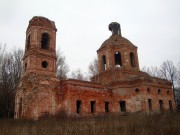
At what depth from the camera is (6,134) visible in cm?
760

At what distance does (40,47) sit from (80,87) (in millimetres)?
5132

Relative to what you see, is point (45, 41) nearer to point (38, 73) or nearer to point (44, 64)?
point (44, 64)

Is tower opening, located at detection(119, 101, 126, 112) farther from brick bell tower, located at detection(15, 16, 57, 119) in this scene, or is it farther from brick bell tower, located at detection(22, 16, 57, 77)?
brick bell tower, located at detection(22, 16, 57, 77)

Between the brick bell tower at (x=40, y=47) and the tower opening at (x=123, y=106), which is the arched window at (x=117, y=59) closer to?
the tower opening at (x=123, y=106)

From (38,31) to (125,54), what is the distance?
973cm

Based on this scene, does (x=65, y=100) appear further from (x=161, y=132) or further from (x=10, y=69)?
(x=10, y=69)

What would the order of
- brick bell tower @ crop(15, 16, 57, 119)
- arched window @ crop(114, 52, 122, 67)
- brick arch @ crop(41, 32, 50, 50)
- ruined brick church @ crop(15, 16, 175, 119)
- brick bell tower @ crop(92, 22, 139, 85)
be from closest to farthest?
1. brick bell tower @ crop(15, 16, 57, 119)
2. ruined brick church @ crop(15, 16, 175, 119)
3. brick arch @ crop(41, 32, 50, 50)
4. brick bell tower @ crop(92, 22, 139, 85)
5. arched window @ crop(114, 52, 122, 67)

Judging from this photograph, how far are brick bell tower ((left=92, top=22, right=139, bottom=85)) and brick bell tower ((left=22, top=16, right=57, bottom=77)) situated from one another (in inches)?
255

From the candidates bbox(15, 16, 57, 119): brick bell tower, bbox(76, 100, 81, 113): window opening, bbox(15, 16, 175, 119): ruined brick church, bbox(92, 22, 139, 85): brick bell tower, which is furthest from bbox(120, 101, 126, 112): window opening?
bbox(15, 16, 57, 119): brick bell tower

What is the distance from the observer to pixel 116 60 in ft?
80.3

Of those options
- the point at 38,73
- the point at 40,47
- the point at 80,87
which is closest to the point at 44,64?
the point at 38,73

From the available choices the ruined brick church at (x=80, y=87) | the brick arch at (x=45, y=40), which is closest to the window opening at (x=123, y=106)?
the ruined brick church at (x=80, y=87)

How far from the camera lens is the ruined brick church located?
1677 centimetres

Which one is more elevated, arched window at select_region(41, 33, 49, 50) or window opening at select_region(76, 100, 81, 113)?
arched window at select_region(41, 33, 49, 50)
